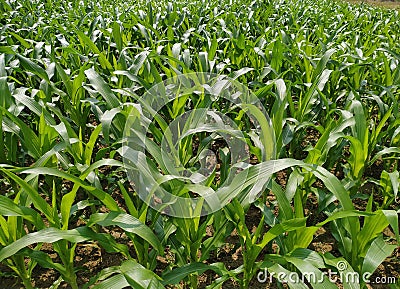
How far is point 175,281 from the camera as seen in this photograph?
1351 mm

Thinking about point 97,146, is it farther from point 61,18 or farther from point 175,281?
point 61,18

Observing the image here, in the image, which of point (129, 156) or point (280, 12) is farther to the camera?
point (280, 12)

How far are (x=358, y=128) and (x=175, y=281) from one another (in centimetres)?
109

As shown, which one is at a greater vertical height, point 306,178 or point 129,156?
point 129,156

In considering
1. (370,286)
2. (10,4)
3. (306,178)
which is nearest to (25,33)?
(10,4)

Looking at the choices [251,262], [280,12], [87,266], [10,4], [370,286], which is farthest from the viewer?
[280,12]

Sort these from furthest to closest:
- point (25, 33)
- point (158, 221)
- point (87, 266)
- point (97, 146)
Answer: point (25, 33) → point (97, 146) → point (87, 266) → point (158, 221)

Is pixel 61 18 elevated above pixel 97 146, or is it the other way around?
pixel 61 18

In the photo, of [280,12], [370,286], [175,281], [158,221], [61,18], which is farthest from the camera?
[280,12]

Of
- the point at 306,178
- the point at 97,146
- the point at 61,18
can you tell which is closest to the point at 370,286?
the point at 306,178

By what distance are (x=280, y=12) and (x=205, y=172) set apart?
4445mm

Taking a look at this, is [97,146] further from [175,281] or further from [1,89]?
[175,281]

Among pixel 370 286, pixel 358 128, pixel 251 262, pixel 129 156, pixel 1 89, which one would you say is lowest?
pixel 370 286

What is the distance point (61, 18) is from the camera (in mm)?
4578
